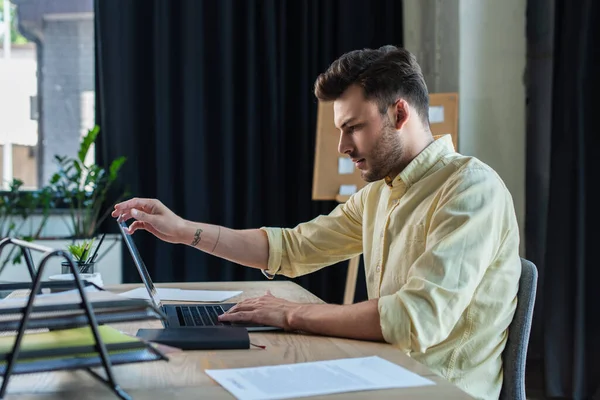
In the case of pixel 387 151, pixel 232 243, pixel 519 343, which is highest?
pixel 387 151

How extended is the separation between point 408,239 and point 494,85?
210 centimetres

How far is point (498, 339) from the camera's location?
1.39m

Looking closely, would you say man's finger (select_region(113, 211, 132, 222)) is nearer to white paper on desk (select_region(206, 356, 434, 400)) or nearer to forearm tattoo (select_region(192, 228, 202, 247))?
forearm tattoo (select_region(192, 228, 202, 247))

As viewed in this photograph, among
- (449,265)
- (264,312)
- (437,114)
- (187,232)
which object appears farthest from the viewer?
(437,114)

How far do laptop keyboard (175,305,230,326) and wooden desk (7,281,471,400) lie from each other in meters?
0.12

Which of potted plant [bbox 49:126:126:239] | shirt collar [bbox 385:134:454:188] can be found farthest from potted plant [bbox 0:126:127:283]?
shirt collar [bbox 385:134:454:188]

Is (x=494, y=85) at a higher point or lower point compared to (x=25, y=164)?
higher

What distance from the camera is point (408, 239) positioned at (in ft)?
4.94

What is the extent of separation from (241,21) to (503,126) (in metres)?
1.52

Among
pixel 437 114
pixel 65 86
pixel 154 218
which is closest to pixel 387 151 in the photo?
pixel 154 218

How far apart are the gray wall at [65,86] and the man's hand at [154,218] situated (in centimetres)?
218

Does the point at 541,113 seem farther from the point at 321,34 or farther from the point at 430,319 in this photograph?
the point at 430,319

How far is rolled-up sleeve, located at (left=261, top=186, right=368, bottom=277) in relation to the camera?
1928 millimetres

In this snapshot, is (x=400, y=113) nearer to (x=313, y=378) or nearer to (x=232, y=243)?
(x=232, y=243)
